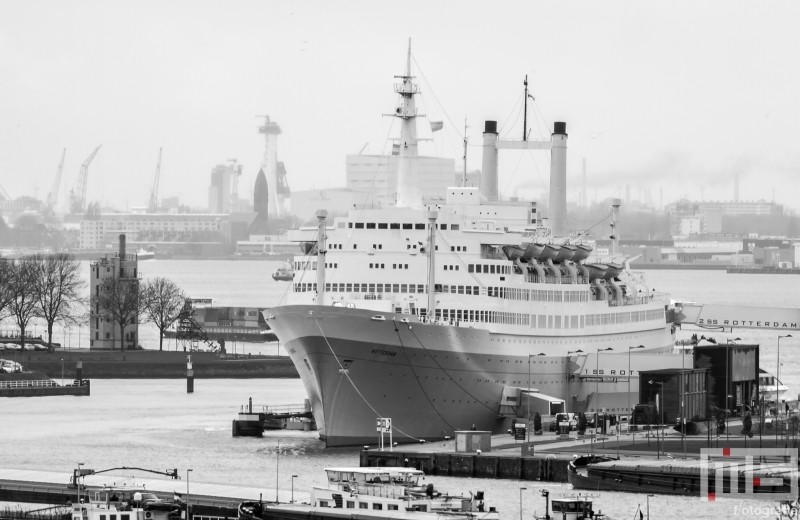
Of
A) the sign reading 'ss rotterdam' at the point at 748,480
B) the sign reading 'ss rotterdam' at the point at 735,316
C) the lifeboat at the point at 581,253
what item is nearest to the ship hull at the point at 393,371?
the lifeboat at the point at 581,253

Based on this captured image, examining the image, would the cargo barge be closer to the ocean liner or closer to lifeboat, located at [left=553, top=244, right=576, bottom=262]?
lifeboat, located at [left=553, top=244, right=576, bottom=262]

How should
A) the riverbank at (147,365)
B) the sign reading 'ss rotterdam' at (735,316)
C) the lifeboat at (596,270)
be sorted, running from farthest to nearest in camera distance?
the riverbank at (147,365) → the sign reading 'ss rotterdam' at (735,316) → the lifeboat at (596,270)

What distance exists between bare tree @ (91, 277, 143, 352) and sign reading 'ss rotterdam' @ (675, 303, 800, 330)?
113 feet

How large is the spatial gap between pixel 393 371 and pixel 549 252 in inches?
422

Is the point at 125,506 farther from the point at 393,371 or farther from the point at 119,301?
the point at 119,301

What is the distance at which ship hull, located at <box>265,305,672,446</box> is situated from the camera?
204 ft

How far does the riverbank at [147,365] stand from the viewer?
96812 millimetres

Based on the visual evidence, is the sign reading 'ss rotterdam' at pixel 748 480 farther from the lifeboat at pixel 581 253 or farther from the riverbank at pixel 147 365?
the riverbank at pixel 147 365

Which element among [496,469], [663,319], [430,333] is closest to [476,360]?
[430,333]

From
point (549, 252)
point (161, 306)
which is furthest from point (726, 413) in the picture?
point (161, 306)

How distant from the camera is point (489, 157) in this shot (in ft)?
279

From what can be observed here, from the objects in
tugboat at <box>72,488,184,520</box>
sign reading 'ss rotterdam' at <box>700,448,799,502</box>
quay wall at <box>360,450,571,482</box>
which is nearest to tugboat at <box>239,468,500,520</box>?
tugboat at <box>72,488,184,520</box>

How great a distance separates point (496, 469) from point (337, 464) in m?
5.43

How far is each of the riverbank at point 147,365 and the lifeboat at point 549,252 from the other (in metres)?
33.3
